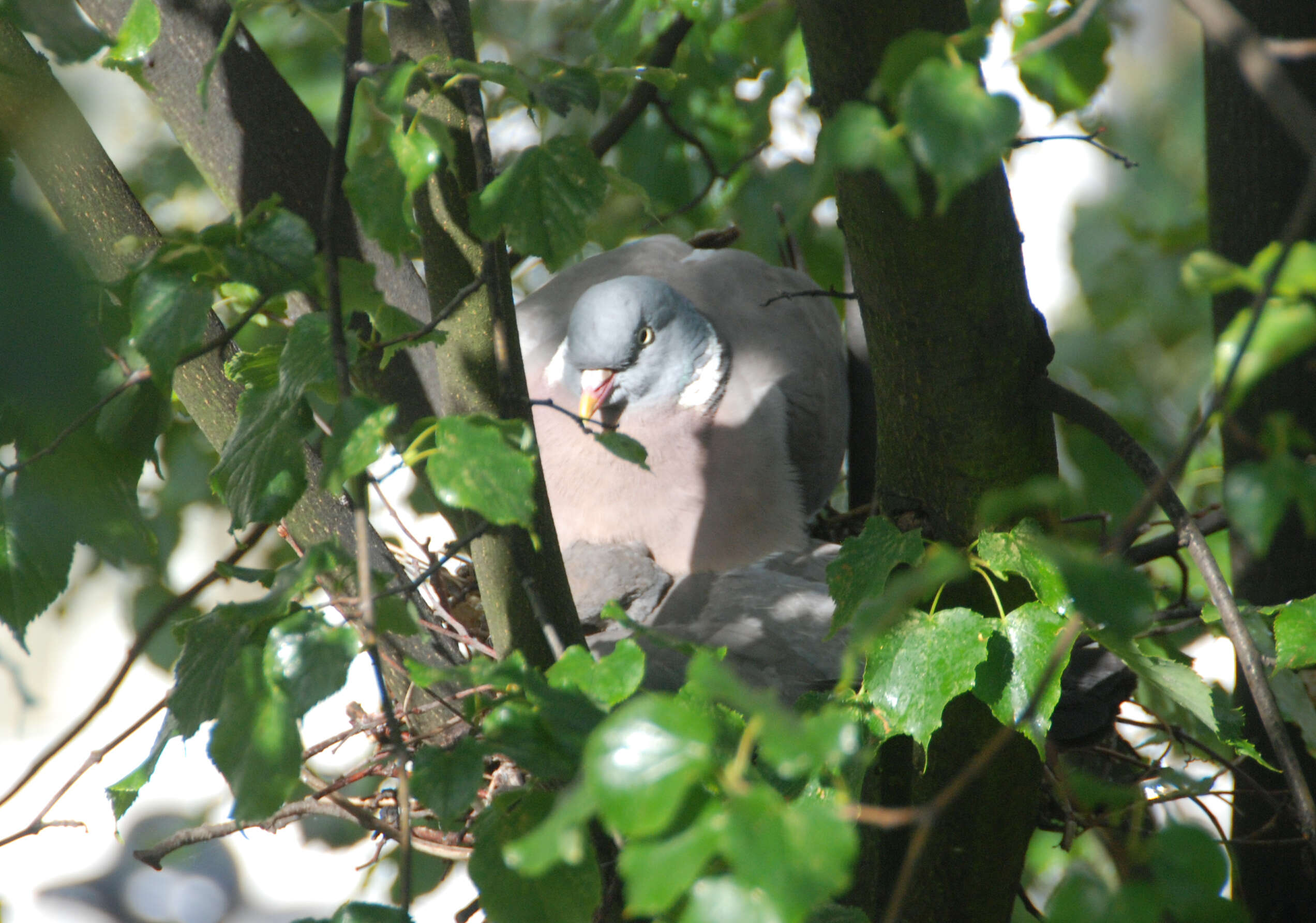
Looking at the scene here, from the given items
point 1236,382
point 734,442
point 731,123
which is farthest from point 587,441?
point 1236,382

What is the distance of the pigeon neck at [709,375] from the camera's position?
1.63 meters

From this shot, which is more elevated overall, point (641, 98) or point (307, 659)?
point (307, 659)

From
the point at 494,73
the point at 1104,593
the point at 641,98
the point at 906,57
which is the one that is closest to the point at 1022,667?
the point at 1104,593

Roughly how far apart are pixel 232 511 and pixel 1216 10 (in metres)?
0.67

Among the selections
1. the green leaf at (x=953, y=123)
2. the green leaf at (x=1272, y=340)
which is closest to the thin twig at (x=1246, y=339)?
the green leaf at (x=1272, y=340)

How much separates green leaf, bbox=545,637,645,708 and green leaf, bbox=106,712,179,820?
28 cm

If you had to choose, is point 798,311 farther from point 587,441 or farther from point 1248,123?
point 1248,123

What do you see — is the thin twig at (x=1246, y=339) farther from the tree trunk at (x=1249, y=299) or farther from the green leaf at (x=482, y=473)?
the tree trunk at (x=1249, y=299)

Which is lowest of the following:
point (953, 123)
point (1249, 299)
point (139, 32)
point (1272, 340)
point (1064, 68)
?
point (1249, 299)

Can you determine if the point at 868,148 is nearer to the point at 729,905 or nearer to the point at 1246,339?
the point at 1246,339

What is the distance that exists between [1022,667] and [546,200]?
0.47m

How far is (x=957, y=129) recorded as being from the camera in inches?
18.6

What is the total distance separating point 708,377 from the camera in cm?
165

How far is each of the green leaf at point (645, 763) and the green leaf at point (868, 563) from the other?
342mm
